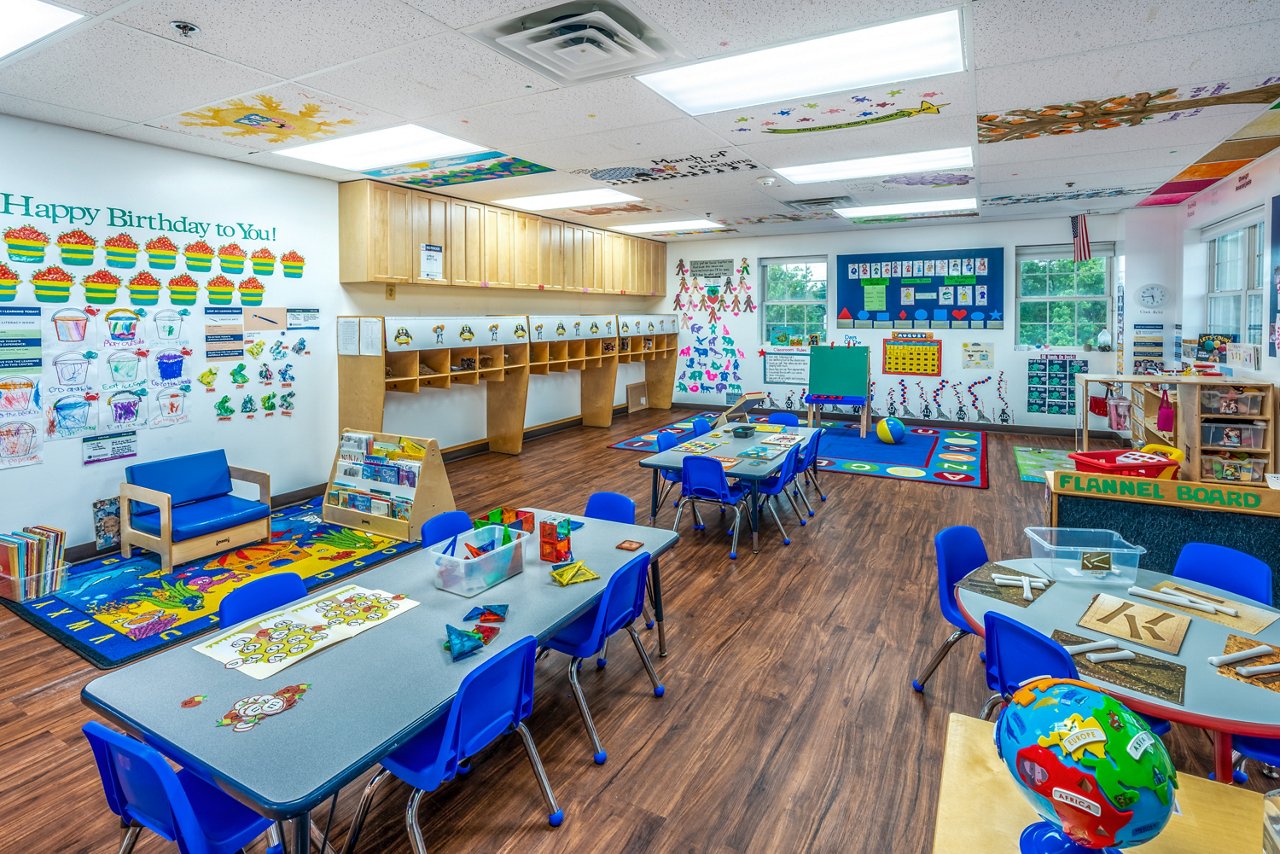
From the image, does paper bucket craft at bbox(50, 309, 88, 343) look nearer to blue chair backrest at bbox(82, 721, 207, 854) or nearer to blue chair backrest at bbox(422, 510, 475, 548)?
blue chair backrest at bbox(422, 510, 475, 548)

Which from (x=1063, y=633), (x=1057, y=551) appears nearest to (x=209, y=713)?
(x=1063, y=633)

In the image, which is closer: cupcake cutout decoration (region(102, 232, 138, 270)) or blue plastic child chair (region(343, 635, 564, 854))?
A: blue plastic child chair (region(343, 635, 564, 854))

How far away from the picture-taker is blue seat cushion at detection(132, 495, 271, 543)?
480 cm

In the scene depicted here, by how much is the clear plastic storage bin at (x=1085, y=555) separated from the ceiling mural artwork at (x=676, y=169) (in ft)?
12.1

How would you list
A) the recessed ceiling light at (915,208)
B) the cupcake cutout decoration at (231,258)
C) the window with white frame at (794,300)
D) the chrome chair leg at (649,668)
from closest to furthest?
the chrome chair leg at (649,668), the cupcake cutout decoration at (231,258), the recessed ceiling light at (915,208), the window with white frame at (794,300)

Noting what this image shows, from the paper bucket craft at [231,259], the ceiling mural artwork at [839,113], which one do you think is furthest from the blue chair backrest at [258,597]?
the paper bucket craft at [231,259]

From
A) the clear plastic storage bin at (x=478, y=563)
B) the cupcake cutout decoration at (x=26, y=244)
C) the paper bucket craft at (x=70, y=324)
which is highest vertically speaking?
the cupcake cutout decoration at (x=26, y=244)

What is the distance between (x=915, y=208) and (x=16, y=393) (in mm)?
8624

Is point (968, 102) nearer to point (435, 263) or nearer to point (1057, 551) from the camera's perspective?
point (1057, 551)

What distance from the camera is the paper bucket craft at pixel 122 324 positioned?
4992mm

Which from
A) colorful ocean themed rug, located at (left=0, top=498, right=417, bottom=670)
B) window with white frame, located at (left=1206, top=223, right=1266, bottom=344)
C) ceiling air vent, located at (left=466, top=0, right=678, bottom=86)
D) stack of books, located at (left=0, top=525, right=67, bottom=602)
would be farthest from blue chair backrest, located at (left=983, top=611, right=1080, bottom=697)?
window with white frame, located at (left=1206, top=223, right=1266, bottom=344)

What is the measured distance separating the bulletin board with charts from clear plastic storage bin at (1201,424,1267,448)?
4.37m

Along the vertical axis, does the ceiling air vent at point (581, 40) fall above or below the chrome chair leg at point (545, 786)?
above

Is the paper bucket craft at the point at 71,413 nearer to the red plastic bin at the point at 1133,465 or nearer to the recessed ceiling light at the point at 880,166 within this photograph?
the recessed ceiling light at the point at 880,166
